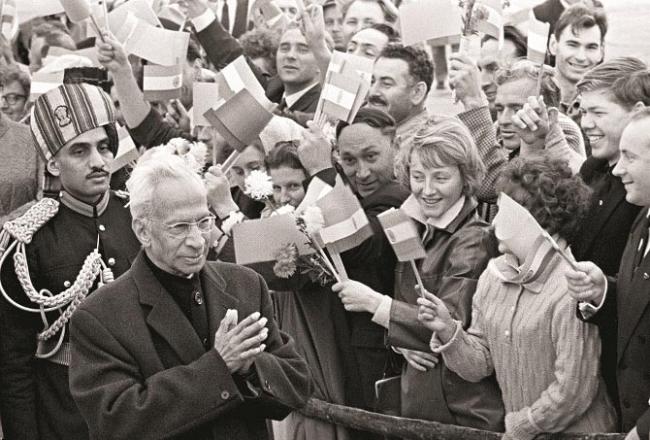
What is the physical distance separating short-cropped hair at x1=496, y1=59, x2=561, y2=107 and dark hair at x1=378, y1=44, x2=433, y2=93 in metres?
0.55

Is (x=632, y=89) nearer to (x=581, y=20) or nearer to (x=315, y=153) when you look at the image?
(x=315, y=153)

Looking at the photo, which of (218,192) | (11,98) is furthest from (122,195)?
(11,98)

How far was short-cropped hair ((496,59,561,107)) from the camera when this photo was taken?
657 centimetres

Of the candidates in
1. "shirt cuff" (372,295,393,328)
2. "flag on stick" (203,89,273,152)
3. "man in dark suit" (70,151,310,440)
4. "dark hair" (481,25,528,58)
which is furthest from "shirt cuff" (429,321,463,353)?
"dark hair" (481,25,528,58)

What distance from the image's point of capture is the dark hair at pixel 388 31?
26.2ft

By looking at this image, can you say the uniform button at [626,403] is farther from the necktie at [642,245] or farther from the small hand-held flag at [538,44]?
the small hand-held flag at [538,44]

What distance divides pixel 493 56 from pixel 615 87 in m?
2.82

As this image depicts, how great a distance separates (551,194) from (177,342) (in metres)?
1.54

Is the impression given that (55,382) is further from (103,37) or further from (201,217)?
(103,37)

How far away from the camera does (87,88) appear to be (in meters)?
5.60

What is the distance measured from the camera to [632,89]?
534 centimetres

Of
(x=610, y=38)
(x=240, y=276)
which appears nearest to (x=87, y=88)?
(x=240, y=276)

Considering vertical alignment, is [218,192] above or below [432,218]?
below

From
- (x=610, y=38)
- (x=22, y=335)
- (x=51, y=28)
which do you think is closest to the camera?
(x=22, y=335)
